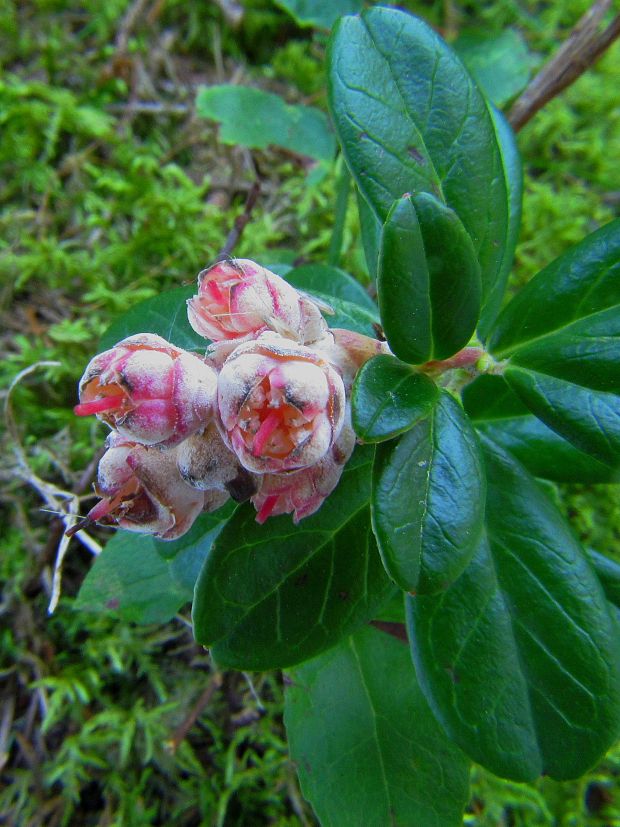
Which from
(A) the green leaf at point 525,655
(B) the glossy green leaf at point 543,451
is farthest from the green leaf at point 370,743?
(B) the glossy green leaf at point 543,451

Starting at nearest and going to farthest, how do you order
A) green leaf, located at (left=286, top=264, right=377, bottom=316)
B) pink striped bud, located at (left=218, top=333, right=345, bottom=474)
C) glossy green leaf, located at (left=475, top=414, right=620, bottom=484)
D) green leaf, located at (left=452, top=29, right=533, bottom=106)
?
pink striped bud, located at (left=218, top=333, right=345, bottom=474) < glossy green leaf, located at (left=475, top=414, right=620, bottom=484) < green leaf, located at (left=286, top=264, right=377, bottom=316) < green leaf, located at (left=452, top=29, right=533, bottom=106)

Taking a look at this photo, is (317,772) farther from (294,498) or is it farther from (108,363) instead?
(108,363)

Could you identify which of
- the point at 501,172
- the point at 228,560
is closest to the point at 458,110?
the point at 501,172

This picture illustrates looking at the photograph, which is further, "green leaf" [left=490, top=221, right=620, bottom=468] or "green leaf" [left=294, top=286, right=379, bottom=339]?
"green leaf" [left=294, top=286, right=379, bottom=339]

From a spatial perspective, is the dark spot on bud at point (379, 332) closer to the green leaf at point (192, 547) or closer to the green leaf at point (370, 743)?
the green leaf at point (192, 547)

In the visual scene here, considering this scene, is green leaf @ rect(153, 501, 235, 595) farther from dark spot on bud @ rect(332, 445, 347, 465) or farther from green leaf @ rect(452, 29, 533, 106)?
green leaf @ rect(452, 29, 533, 106)

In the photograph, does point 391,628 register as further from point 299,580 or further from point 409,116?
point 409,116

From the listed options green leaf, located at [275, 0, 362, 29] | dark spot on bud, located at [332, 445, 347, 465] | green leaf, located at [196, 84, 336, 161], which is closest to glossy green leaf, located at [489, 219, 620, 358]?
dark spot on bud, located at [332, 445, 347, 465]

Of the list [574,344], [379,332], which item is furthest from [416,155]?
[574,344]

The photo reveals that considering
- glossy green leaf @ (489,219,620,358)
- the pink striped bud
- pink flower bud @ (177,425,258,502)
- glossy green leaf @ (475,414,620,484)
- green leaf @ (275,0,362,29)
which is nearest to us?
the pink striped bud
